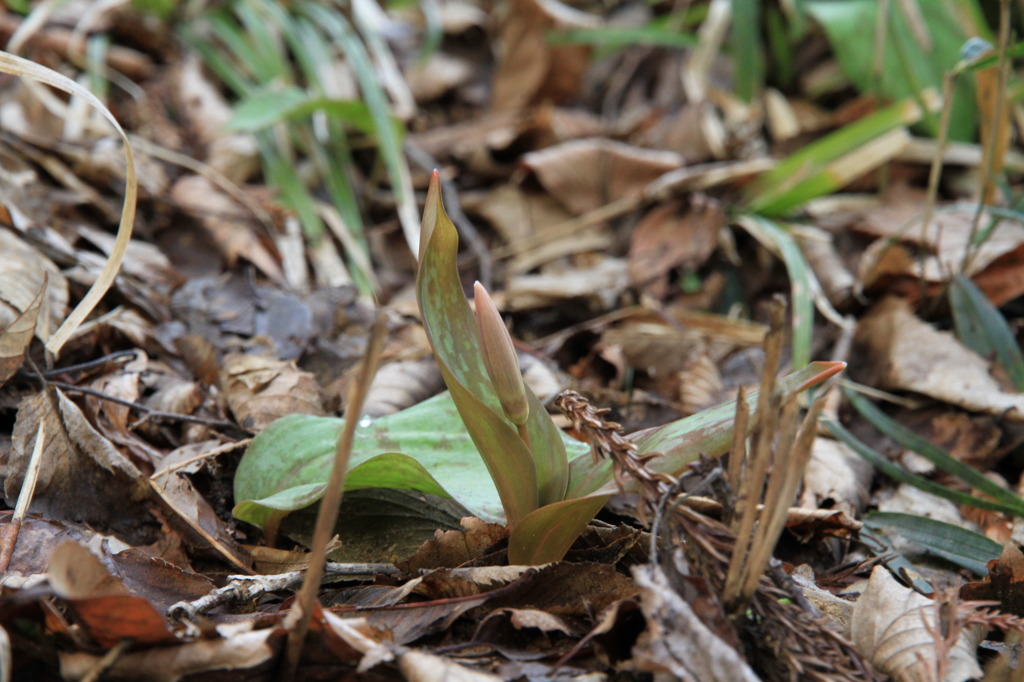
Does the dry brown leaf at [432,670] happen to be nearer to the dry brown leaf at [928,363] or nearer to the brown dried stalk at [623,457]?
the brown dried stalk at [623,457]

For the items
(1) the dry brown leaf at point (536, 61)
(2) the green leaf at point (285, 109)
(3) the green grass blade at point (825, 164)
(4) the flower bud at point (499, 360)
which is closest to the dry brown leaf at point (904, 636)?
(4) the flower bud at point (499, 360)

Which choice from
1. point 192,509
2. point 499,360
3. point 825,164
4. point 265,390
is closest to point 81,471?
point 192,509

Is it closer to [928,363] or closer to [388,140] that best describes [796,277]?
[928,363]

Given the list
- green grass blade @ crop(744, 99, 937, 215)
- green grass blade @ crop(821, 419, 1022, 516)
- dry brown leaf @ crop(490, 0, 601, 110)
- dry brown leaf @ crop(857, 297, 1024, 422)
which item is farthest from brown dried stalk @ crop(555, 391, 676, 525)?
dry brown leaf @ crop(490, 0, 601, 110)

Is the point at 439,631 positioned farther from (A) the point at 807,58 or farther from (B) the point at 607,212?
(A) the point at 807,58

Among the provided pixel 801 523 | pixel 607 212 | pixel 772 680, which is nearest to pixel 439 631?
pixel 772 680

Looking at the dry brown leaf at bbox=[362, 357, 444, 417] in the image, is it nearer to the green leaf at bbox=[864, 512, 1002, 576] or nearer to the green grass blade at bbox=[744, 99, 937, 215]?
the green leaf at bbox=[864, 512, 1002, 576]
